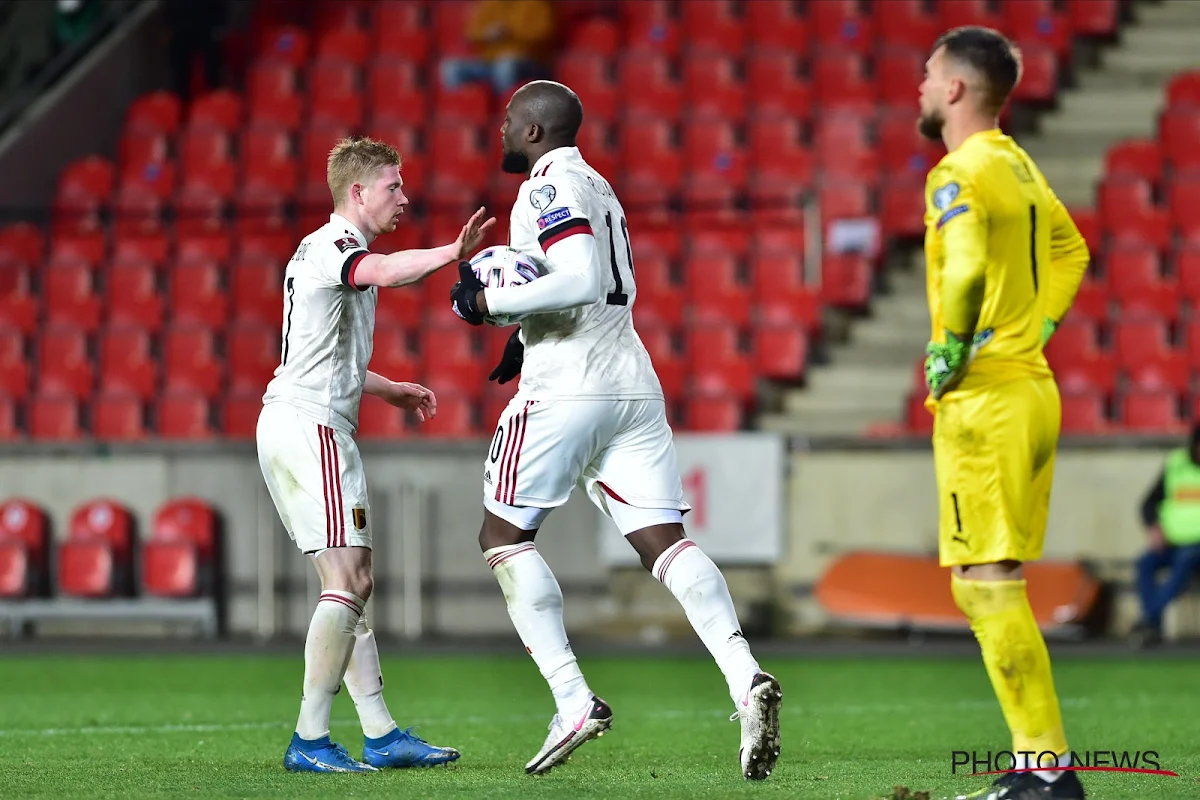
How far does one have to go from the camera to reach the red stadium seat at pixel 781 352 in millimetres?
15719

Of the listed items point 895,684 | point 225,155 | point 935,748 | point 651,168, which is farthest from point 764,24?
point 935,748

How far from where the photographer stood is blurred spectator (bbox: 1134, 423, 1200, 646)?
13.5 m

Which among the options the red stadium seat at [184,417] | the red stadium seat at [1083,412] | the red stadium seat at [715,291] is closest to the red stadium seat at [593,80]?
the red stadium seat at [715,291]

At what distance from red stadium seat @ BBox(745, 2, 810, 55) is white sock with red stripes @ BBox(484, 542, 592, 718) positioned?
13.3 metres

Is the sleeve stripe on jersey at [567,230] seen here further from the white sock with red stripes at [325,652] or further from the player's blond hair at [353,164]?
the white sock with red stripes at [325,652]

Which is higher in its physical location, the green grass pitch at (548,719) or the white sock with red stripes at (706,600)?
the white sock with red stripes at (706,600)

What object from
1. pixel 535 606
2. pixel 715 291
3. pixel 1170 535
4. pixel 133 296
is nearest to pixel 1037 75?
pixel 715 291

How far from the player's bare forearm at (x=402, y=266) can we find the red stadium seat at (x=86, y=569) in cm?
992

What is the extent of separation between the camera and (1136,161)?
16.8 meters

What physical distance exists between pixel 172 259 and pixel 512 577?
1244cm

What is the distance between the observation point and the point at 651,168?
57.7ft

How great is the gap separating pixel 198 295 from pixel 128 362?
3.00 feet

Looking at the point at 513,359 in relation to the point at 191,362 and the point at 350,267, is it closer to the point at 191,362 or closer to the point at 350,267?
the point at 350,267

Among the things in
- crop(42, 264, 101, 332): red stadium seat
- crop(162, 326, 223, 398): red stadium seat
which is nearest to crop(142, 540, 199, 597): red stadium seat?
crop(162, 326, 223, 398): red stadium seat
